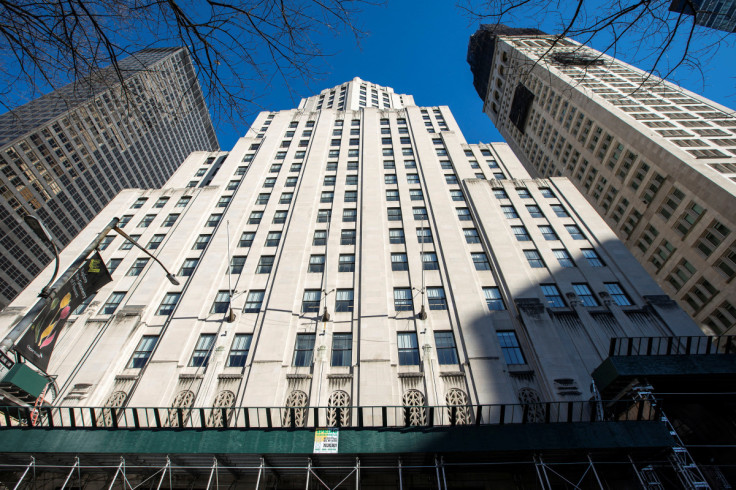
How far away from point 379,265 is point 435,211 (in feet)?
29.9

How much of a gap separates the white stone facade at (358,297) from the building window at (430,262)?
14cm

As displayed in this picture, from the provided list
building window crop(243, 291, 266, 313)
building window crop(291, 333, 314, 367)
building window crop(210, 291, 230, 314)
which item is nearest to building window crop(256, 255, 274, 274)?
building window crop(243, 291, 266, 313)

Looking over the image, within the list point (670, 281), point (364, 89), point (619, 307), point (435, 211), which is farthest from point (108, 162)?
point (670, 281)

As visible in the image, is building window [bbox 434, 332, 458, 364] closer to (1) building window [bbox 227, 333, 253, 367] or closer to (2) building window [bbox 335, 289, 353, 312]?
(2) building window [bbox 335, 289, 353, 312]

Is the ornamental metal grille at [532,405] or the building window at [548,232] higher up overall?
the building window at [548,232]

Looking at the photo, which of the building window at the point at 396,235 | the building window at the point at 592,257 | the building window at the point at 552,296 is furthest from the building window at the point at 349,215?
the building window at the point at 592,257

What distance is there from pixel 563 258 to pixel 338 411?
21954 mm

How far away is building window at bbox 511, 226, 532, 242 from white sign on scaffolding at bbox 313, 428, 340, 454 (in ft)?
79.7

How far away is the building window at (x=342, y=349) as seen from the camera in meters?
22.7

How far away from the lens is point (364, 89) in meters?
85.6

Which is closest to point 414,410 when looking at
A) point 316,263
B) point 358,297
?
point 358,297

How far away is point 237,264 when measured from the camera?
30703 mm

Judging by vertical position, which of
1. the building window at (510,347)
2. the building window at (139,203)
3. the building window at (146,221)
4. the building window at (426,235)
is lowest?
the building window at (510,347)

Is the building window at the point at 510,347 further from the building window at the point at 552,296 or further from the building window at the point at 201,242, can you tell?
the building window at the point at 201,242
